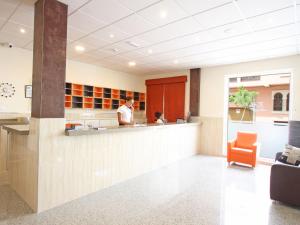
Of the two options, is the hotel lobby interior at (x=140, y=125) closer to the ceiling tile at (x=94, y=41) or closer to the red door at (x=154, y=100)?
the ceiling tile at (x=94, y=41)

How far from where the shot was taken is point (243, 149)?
5.04m

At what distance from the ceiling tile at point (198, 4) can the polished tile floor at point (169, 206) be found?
9.52 feet

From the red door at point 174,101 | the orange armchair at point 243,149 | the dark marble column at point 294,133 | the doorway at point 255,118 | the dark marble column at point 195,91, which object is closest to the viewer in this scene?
the dark marble column at point 294,133

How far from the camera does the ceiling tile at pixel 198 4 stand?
8.56 ft

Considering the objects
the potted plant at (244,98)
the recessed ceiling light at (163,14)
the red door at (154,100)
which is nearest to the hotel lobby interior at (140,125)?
the recessed ceiling light at (163,14)

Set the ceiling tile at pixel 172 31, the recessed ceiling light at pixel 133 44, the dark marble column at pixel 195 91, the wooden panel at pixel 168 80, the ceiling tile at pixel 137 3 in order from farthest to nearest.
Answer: the wooden panel at pixel 168 80, the dark marble column at pixel 195 91, the recessed ceiling light at pixel 133 44, the ceiling tile at pixel 172 31, the ceiling tile at pixel 137 3

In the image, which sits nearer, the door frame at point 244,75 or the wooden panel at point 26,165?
the wooden panel at point 26,165

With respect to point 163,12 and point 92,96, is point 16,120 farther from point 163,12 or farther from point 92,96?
point 163,12

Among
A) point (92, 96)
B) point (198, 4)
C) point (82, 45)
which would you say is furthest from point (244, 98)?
point (82, 45)

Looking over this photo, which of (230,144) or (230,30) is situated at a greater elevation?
(230,30)

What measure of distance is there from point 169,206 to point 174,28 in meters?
2.98

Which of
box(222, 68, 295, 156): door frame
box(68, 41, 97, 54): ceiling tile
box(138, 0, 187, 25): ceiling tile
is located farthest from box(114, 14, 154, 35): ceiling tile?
box(222, 68, 295, 156): door frame

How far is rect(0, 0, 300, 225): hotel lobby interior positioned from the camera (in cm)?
258

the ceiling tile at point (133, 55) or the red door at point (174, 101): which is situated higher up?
the ceiling tile at point (133, 55)
